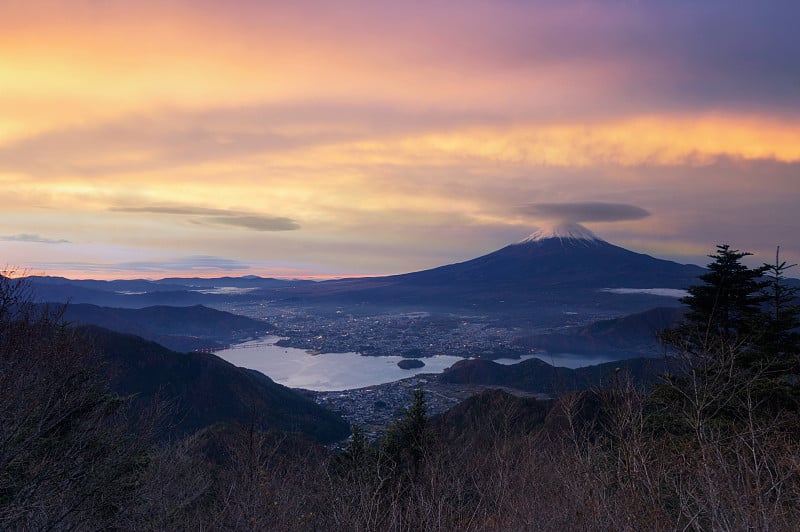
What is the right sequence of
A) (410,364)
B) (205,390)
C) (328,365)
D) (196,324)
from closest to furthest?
(205,390) → (410,364) → (328,365) → (196,324)

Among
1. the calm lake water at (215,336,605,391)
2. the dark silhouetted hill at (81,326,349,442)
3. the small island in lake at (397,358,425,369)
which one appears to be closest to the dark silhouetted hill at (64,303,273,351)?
the calm lake water at (215,336,605,391)

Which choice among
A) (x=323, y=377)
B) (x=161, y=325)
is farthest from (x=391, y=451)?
(x=161, y=325)

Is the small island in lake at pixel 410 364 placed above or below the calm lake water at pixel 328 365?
above

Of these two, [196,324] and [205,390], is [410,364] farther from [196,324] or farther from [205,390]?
[196,324]

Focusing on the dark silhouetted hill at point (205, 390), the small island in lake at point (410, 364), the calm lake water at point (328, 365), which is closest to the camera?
the dark silhouetted hill at point (205, 390)

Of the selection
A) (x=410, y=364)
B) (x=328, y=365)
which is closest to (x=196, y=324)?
(x=328, y=365)

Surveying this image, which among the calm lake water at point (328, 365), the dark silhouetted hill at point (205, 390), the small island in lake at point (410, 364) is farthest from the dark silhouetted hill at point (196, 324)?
the dark silhouetted hill at point (205, 390)

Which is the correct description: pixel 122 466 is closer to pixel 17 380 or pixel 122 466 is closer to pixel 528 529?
pixel 17 380

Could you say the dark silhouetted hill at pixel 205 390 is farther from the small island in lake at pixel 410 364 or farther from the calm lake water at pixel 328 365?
the small island in lake at pixel 410 364
